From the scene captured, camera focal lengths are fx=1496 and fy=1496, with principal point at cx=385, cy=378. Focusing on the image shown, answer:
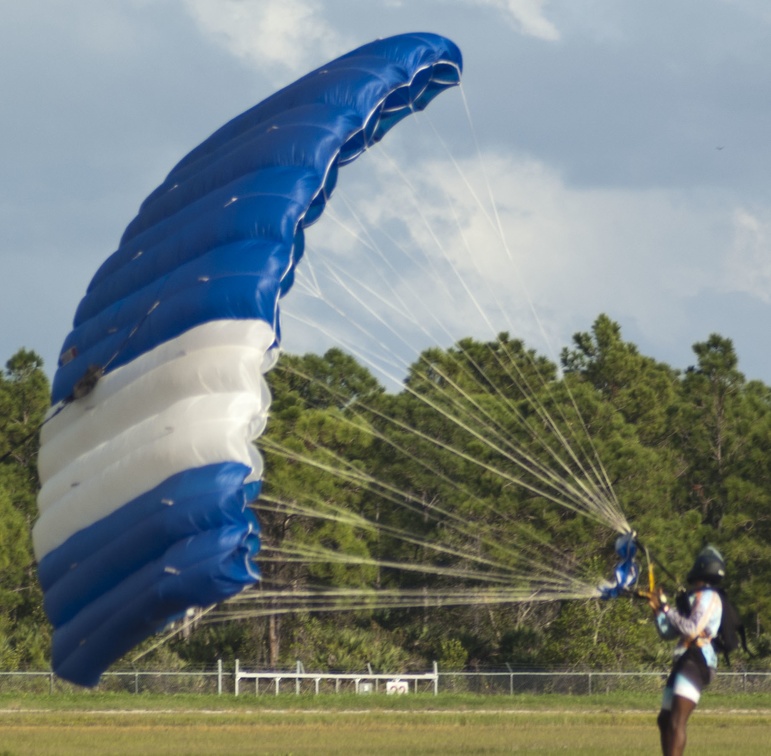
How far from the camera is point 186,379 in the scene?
11.9 metres

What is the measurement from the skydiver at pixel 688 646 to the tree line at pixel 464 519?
18.7m

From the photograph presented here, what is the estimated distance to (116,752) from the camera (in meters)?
15.1

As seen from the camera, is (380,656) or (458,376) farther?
(458,376)

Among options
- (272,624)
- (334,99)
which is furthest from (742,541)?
(334,99)

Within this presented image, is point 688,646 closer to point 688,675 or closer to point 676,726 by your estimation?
point 688,675

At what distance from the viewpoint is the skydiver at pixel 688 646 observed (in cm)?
969

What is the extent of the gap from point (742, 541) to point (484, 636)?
667 cm

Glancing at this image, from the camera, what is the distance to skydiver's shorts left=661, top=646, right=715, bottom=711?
9711 millimetres

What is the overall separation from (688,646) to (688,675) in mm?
186

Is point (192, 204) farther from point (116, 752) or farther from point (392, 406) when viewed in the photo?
point (392, 406)

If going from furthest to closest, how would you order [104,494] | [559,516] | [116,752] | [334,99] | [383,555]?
[383,555] → [559,516] → [116,752] → [334,99] → [104,494]

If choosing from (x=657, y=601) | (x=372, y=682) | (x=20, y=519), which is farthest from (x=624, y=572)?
→ (x=20, y=519)

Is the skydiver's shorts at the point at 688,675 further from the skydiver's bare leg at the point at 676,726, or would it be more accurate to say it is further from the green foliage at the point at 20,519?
the green foliage at the point at 20,519

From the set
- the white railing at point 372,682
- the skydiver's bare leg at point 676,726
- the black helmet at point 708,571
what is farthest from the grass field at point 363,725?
the black helmet at point 708,571
